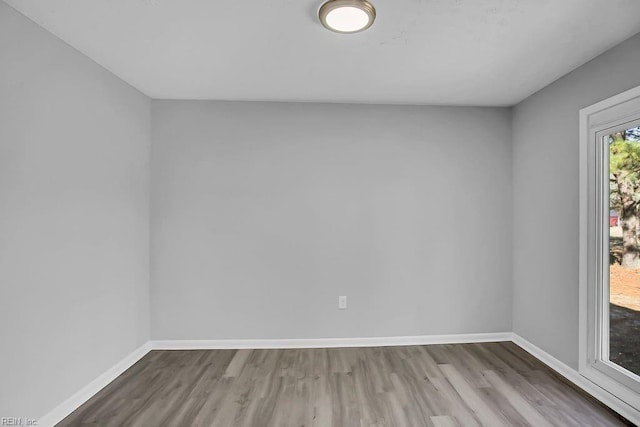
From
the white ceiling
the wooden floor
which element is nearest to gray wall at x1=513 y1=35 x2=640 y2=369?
the white ceiling

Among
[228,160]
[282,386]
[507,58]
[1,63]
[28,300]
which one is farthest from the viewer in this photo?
[228,160]

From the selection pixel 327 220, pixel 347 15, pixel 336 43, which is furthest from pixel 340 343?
pixel 347 15

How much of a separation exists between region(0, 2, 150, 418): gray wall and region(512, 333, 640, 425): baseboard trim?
362cm

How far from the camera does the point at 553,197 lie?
2.76 metres

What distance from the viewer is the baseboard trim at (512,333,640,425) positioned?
2.09 metres

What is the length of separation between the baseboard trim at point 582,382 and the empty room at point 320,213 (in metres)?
0.02

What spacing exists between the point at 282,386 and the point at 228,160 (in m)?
2.07

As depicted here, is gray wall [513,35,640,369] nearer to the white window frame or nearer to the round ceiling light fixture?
the white window frame

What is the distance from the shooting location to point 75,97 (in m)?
2.22

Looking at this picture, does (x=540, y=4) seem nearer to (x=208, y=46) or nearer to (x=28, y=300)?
(x=208, y=46)

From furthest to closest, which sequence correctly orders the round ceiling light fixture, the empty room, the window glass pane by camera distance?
1. the window glass pane
2. the empty room
3. the round ceiling light fixture

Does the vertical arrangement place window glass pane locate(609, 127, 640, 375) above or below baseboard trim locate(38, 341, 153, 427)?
above

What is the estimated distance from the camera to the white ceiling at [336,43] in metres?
1.77

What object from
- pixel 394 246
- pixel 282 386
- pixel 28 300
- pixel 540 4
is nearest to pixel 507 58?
pixel 540 4
